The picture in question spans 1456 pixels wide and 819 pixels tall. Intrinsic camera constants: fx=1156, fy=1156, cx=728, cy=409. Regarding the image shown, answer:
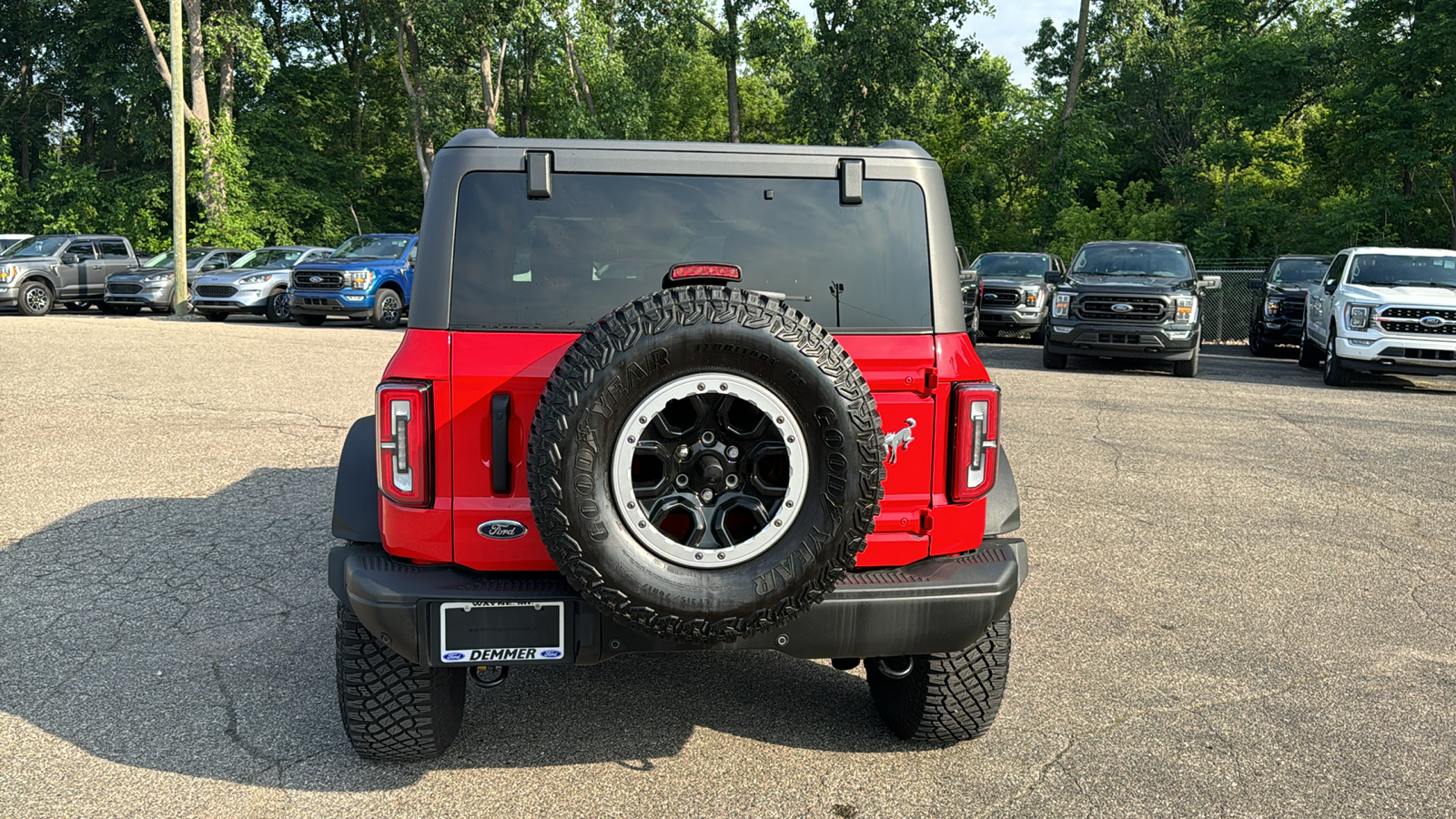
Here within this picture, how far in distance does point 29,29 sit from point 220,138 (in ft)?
47.3

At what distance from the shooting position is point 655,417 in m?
2.99

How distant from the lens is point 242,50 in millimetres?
34594

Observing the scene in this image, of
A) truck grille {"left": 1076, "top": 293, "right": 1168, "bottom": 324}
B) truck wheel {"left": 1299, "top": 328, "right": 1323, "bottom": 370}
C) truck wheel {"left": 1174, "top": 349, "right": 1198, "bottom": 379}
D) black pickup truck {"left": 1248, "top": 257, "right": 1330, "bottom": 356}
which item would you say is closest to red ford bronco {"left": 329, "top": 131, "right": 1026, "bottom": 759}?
truck grille {"left": 1076, "top": 293, "right": 1168, "bottom": 324}

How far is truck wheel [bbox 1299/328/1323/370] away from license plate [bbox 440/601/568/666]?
16.7m

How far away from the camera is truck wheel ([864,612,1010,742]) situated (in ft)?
12.0

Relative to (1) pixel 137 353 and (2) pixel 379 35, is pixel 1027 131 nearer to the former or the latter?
(2) pixel 379 35

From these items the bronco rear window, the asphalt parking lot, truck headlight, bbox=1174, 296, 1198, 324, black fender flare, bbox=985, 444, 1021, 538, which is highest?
the bronco rear window

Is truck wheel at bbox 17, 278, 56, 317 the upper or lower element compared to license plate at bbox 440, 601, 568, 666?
upper

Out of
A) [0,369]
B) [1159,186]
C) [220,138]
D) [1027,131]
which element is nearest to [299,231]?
[220,138]

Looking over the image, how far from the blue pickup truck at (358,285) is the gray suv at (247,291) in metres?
0.89

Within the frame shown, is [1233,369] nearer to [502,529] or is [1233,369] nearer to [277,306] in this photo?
[502,529]

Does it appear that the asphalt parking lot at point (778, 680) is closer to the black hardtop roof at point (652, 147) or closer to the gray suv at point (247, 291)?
the black hardtop roof at point (652, 147)

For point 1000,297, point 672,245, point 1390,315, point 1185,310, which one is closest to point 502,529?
point 672,245

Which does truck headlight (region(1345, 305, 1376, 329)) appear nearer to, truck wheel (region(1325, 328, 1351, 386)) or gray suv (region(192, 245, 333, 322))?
truck wheel (region(1325, 328, 1351, 386))
